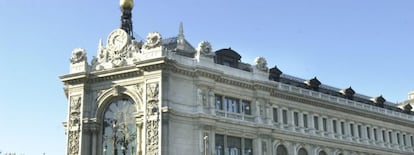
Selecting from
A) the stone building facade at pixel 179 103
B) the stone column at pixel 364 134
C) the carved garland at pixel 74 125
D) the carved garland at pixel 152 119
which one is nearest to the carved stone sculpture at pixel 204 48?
the stone building facade at pixel 179 103

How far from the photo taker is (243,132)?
6625cm

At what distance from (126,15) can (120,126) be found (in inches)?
512

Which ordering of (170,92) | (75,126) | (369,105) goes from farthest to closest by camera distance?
(369,105), (75,126), (170,92)

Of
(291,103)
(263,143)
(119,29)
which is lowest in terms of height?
(263,143)

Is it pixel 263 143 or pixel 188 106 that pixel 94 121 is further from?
pixel 263 143

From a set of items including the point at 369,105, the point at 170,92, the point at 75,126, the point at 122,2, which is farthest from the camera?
the point at 369,105

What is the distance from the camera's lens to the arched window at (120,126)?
63.1 meters

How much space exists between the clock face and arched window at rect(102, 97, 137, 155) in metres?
5.10

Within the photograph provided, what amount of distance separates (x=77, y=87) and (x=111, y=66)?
408 centimetres

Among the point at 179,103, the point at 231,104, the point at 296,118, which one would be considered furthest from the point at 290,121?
the point at 179,103

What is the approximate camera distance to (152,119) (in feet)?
199

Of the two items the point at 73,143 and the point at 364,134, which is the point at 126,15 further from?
the point at 364,134

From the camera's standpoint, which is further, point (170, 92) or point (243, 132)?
point (243, 132)

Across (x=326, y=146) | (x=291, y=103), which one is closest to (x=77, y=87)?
(x=291, y=103)
